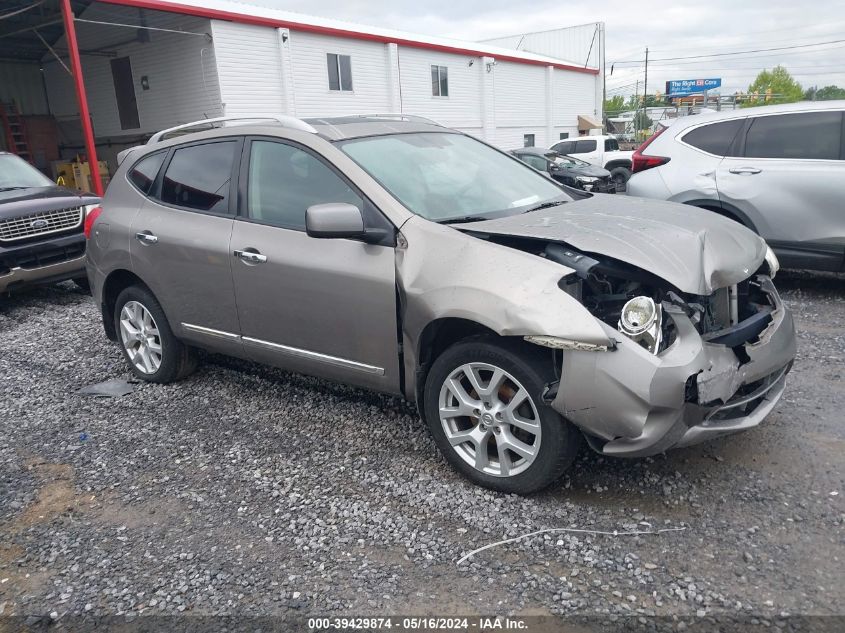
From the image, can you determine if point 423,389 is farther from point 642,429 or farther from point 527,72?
point 527,72

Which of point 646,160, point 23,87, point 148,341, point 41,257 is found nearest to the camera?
point 148,341

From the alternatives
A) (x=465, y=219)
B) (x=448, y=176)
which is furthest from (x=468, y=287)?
(x=448, y=176)

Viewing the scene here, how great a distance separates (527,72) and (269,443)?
31446 millimetres

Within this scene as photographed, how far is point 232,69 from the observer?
62.3 ft

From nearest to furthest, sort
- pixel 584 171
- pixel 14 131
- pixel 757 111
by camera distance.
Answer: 1. pixel 757 111
2. pixel 584 171
3. pixel 14 131

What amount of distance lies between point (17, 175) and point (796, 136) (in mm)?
8977

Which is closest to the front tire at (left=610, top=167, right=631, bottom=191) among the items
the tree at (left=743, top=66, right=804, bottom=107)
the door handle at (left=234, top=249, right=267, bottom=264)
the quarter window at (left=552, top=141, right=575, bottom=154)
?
the quarter window at (left=552, top=141, right=575, bottom=154)

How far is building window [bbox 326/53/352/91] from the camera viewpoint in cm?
2177

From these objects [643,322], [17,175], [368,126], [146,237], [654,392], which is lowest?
[654,392]

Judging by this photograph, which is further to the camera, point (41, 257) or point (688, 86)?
point (688, 86)

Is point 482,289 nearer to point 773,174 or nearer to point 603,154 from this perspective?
point 773,174

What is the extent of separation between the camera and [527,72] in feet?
106

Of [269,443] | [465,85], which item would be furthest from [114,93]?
[269,443]

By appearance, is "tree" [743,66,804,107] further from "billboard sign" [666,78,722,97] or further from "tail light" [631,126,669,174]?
"tail light" [631,126,669,174]
